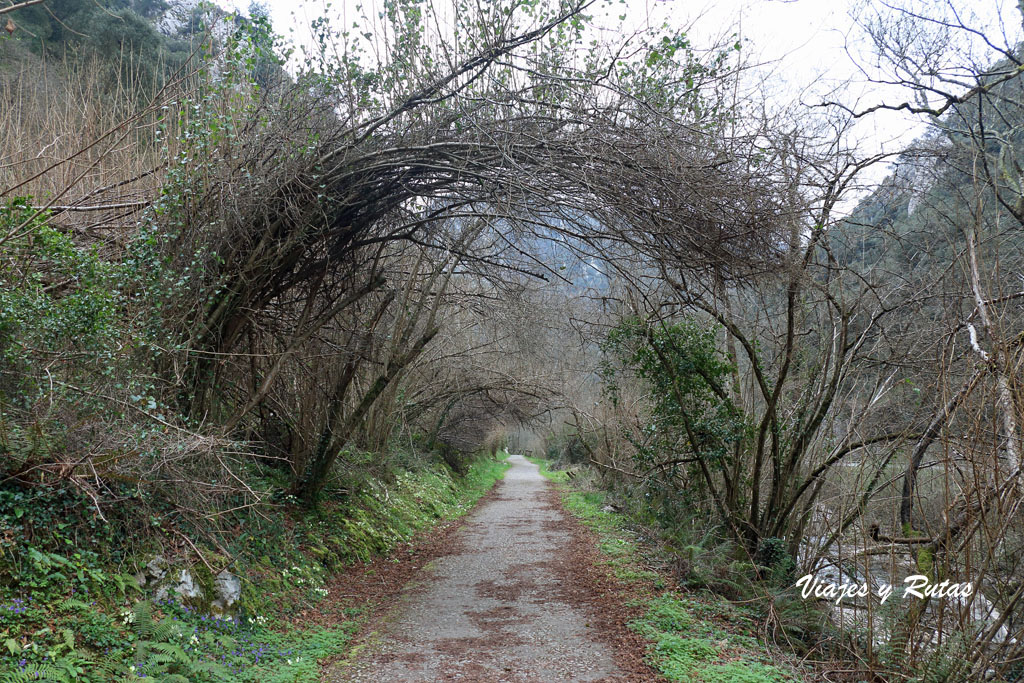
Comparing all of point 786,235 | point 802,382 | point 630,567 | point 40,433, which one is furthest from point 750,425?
point 40,433

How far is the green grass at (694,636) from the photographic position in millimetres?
5711

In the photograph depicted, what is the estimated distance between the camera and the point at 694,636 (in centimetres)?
679

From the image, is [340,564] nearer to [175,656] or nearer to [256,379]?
[256,379]

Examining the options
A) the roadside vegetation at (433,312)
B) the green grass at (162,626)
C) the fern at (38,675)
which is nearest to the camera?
the fern at (38,675)

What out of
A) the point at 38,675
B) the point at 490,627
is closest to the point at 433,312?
the point at 490,627

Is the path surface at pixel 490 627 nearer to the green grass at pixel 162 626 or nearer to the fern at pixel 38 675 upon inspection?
the green grass at pixel 162 626

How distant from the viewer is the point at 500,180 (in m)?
6.52

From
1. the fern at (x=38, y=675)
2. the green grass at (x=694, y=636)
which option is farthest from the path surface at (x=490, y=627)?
the fern at (x=38, y=675)

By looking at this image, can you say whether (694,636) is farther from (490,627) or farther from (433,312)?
(433,312)

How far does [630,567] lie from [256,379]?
6215 millimetres

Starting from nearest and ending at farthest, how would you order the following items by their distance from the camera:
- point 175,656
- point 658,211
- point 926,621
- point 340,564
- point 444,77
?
point 175,656, point 926,621, point 658,211, point 444,77, point 340,564

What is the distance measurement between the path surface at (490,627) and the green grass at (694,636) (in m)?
0.57

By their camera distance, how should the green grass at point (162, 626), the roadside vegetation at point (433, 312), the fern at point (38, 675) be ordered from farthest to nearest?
the roadside vegetation at point (433, 312)
the green grass at point (162, 626)
the fern at point (38, 675)

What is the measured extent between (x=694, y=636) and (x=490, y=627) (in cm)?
210
